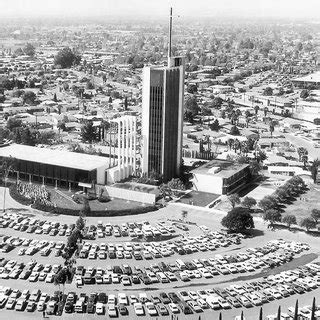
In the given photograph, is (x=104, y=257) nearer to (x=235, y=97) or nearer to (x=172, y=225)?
(x=172, y=225)

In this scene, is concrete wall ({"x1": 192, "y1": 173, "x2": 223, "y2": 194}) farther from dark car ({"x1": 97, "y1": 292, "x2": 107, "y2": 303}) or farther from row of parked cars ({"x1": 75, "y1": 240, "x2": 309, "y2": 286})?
dark car ({"x1": 97, "y1": 292, "x2": 107, "y2": 303})

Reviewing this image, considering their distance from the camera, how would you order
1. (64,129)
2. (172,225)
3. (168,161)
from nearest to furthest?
(172,225), (168,161), (64,129)

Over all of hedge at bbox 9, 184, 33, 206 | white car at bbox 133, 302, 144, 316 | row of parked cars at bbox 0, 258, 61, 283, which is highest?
white car at bbox 133, 302, 144, 316

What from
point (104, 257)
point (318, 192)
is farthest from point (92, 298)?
point (318, 192)

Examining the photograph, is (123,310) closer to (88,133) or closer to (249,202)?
(249,202)

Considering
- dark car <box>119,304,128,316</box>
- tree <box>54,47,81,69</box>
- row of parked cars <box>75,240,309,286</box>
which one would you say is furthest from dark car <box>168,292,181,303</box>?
tree <box>54,47,81,69</box>

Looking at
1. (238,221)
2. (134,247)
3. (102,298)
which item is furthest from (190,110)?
(102,298)
